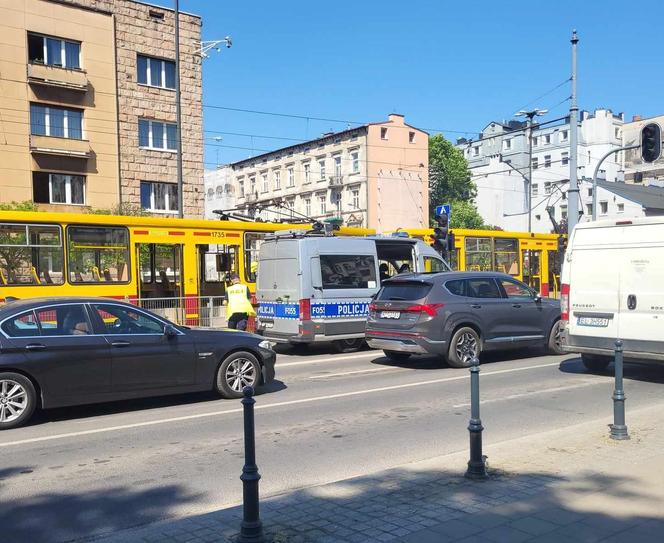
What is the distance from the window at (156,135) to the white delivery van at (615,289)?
2572 cm

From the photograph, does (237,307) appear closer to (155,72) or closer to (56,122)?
(56,122)

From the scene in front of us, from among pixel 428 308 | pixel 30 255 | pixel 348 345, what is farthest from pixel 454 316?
pixel 30 255

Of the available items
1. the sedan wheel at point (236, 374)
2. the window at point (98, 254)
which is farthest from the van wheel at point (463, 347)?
the window at point (98, 254)

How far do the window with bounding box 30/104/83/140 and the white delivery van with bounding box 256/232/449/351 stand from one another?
62.0 feet

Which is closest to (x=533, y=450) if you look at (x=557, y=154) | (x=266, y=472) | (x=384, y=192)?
(x=266, y=472)

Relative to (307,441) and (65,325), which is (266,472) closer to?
(307,441)

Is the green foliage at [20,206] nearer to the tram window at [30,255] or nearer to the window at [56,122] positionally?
the window at [56,122]

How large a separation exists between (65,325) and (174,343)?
138 centimetres

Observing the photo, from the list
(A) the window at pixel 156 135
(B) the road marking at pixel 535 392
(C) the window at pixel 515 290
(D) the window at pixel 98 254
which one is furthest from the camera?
(A) the window at pixel 156 135

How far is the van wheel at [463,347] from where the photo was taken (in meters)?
11.9

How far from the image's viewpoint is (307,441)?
704 centimetres

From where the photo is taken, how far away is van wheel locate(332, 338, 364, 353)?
14922mm

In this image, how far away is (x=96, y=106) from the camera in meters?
30.5

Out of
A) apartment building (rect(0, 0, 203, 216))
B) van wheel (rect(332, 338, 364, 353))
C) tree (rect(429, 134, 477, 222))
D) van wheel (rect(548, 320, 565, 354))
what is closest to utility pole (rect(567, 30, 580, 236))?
van wheel (rect(548, 320, 565, 354))
